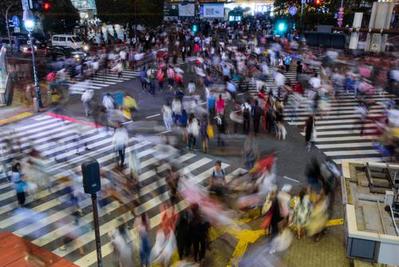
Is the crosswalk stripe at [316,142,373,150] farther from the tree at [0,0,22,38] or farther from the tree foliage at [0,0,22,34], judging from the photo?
the tree foliage at [0,0,22,34]

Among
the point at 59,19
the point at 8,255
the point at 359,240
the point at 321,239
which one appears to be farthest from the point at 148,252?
the point at 59,19

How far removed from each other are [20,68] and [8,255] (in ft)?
93.0

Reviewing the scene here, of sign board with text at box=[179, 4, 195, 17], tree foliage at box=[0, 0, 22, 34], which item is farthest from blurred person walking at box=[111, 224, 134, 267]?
sign board with text at box=[179, 4, 195, 17]

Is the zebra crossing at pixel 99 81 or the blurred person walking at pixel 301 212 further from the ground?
the blurred person walking at pixel 301 212

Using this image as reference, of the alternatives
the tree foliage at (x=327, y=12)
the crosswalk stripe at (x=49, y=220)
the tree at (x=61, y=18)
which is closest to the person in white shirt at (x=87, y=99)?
the crosswalk stripe at (x=49, y=220)

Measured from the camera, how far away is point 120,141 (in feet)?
47.4

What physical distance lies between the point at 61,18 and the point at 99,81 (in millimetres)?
22960

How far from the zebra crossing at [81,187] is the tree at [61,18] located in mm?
32513

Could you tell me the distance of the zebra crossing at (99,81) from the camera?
90.6ft

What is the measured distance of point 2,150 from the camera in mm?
16203


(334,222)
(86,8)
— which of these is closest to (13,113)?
(334,222)

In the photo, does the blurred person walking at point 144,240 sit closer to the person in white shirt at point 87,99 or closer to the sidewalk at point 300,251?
the sidewalk at point 300,251

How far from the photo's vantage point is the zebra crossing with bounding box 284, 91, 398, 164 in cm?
1645

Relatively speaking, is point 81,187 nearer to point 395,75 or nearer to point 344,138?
point 344,138
